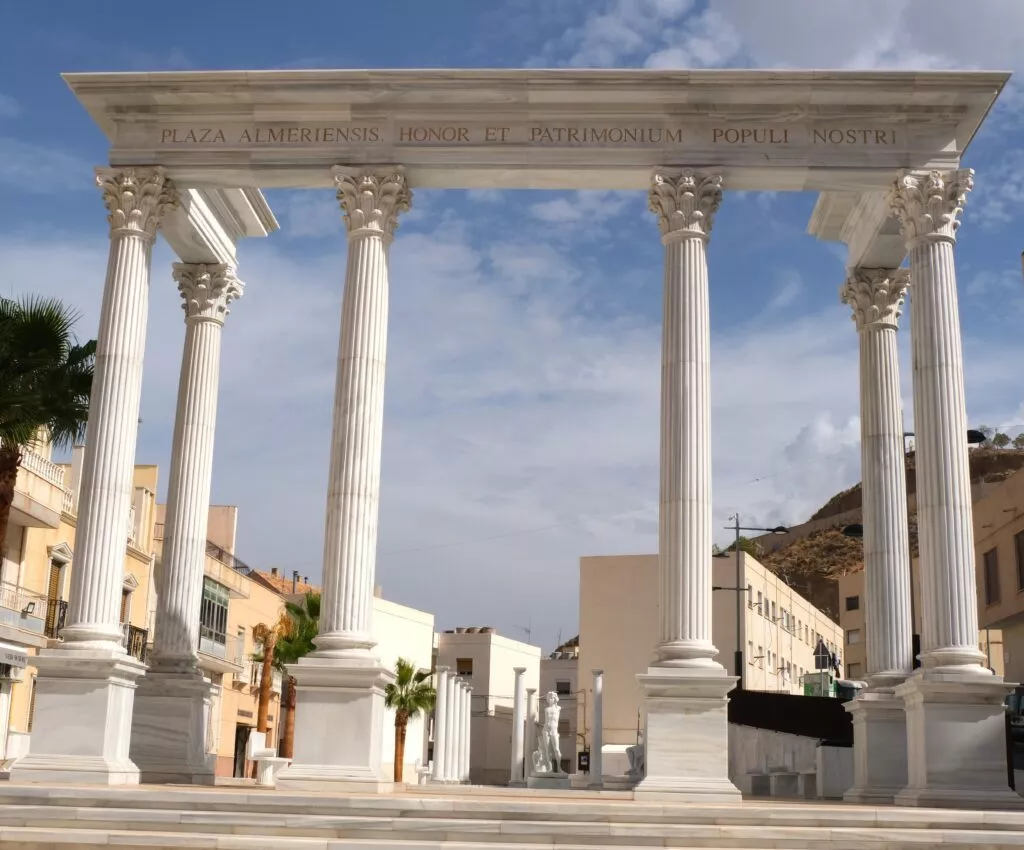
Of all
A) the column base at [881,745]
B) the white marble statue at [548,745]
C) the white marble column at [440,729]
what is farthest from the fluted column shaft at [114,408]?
the white marble column at [440,729]

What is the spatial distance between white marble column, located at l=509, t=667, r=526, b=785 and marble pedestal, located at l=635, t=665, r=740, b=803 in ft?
97.9

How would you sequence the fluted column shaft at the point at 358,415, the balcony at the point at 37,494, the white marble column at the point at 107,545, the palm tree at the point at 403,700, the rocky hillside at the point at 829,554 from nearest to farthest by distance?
the white marble column at the point at 107,545
the fluted column shaft at the point at 358,415
the balcony at the point at 37,494
the palm tree at the point at 403,700
the rocky hillside at the point at 829,554

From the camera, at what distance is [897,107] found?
26109mm

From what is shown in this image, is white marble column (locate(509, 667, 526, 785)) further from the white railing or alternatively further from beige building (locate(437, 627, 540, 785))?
beige building (locate(437, 627, 540, 785))

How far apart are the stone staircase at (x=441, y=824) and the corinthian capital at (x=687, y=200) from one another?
11354 mm

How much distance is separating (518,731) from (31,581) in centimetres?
2044

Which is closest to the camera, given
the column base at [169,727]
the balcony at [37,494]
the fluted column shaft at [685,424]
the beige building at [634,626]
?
A: the fluted column shaft at [685,424]

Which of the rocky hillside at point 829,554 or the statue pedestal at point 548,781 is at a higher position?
the rocky hillside at point 829,554

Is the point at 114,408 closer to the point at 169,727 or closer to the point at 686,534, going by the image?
the point at 169,727

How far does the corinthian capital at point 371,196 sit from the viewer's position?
26.4 m

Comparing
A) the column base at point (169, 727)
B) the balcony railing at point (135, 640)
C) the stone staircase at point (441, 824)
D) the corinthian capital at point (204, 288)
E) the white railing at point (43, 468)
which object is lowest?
the stone staircase at point (441, 824)

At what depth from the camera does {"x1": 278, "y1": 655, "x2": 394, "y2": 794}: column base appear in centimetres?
2320

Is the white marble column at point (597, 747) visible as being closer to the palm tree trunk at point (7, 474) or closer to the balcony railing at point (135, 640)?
the balcony railing at point (135, 640)

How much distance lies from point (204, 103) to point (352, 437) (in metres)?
7.77
